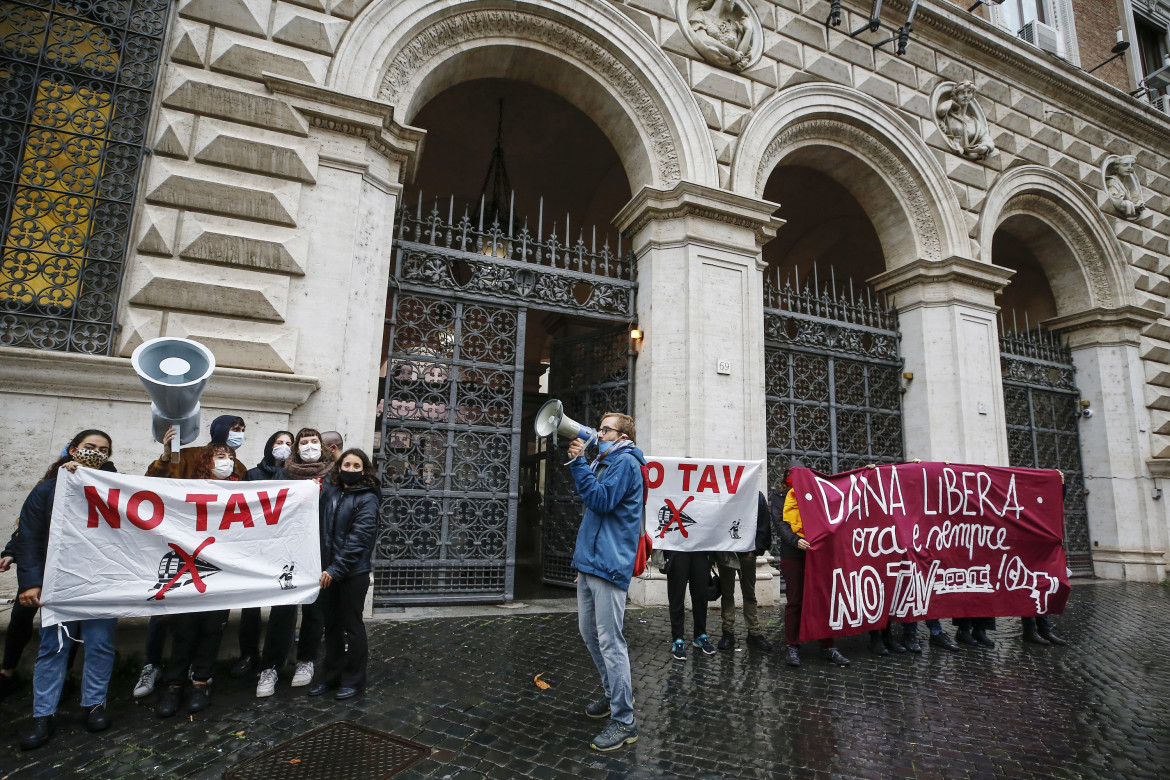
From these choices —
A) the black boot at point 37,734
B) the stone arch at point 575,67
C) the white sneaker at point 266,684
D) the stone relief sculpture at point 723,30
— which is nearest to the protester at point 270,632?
the white sneaker at point 266,684

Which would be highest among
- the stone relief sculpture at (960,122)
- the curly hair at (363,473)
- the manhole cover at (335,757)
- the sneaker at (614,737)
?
the stone relief sculpture at (960,122)

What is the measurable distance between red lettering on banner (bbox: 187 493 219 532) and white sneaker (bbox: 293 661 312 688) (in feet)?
4.14

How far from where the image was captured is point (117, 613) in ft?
12.7

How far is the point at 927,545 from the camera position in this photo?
20.4 feet

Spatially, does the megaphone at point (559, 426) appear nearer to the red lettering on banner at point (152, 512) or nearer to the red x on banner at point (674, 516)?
the red x on banner at point (674, 516)

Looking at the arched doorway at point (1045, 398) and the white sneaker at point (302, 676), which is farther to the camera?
the arched doorway at point (1045, 398)

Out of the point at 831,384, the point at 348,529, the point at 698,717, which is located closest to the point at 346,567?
the point at 348,529

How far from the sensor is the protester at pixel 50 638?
142 inches

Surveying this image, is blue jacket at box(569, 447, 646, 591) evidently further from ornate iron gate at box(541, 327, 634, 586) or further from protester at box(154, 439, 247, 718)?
ornate iron gate at box(541, 327, 634, 586)

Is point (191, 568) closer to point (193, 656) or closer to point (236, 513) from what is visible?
point (236, 513)

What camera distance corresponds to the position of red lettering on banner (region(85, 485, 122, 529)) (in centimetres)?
386

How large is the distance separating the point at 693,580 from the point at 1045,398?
11.2 m

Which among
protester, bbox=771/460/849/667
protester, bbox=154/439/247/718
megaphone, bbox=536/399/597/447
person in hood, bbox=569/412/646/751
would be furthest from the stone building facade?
person in hood, bbox=569/412/646/751

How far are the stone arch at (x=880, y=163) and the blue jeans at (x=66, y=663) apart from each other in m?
9.96
